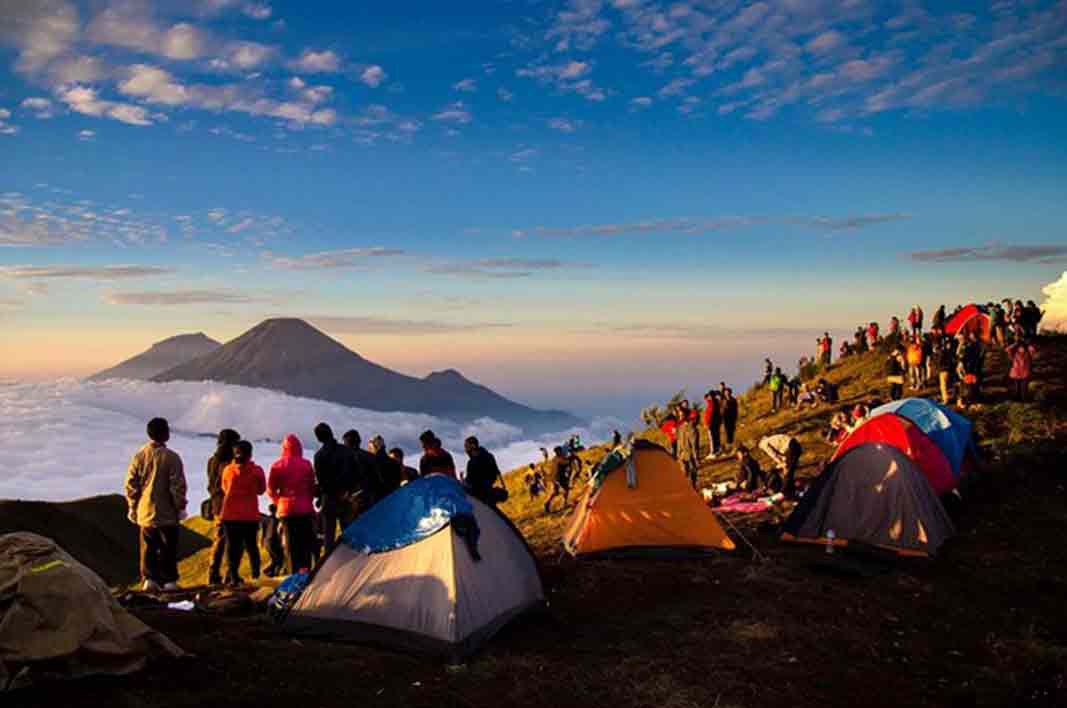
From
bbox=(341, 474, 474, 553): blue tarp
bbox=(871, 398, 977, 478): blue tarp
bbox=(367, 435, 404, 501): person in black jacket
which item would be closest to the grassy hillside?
bbox=(367, 435, 404, 501): person in black jacket

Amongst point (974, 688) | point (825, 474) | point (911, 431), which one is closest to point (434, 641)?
point (974, 688)

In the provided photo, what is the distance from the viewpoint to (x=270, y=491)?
11367 mm

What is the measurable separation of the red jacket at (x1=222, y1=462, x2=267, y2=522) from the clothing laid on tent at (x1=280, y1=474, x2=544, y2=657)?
7.65 feet

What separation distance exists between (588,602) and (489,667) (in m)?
3.07

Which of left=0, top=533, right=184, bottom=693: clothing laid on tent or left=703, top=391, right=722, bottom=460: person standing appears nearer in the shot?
left=0, top=533, right=184, bottom=693: clothing laid on tent

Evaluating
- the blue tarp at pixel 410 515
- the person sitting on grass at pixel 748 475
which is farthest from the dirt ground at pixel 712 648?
the person sitting on grass at pixel 748 475

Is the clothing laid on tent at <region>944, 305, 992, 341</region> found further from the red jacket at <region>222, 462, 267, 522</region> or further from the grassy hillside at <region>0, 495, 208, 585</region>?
the grassy hillside at <region>0, 495, 208, 585</region>

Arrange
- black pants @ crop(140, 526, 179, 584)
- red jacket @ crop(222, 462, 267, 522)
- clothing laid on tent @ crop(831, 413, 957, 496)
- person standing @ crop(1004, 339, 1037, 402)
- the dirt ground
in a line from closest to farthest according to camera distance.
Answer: the dirt ground, black pants @ crop(140, 526, 179, 584), red jacket @ crop(222, 462, 267, 522), clothing laid on tent @ crop(831, 413, 957, 496), person standing @ crop(1004, 339, 1037, 402)

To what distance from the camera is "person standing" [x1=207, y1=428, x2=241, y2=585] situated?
452 inches

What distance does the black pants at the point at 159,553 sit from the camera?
1062cm

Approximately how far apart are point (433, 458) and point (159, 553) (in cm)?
414

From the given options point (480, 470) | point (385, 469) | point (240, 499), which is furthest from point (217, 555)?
point (480, 470)

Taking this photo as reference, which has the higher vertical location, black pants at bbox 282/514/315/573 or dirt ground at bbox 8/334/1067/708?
black pants at bbox 282/514/315/573

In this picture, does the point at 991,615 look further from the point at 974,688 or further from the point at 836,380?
the point at 836,380
